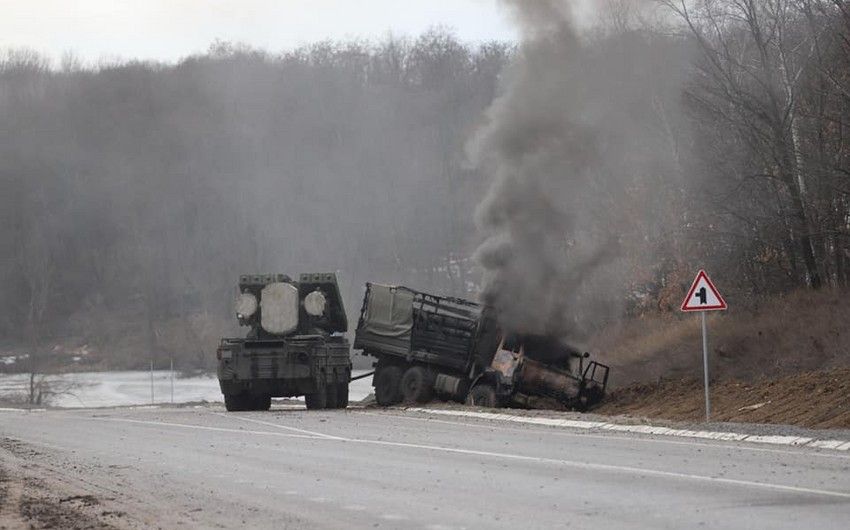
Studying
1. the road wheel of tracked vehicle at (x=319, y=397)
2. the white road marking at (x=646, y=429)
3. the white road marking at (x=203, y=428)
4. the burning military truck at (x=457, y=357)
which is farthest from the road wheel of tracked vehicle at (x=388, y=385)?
the white road marking at (x=203, y=428)

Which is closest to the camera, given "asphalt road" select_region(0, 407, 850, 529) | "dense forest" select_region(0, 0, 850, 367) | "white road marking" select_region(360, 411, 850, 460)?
"asphalt road" select_region(0, 407, 850, 529)

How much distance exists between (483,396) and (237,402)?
6.00 meters

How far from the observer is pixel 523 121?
33688 mm

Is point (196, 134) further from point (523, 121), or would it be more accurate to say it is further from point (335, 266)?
point (523, 121)

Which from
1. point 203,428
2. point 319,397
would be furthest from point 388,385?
point 203,428

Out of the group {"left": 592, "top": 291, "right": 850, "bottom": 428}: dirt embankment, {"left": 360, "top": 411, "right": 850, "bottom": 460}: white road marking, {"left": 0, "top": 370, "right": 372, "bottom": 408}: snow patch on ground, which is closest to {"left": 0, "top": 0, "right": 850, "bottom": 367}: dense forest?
{"left": 0, "top": 370, "right": 372, "bottom": 408}: snow patch on ground

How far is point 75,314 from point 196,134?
635 inches

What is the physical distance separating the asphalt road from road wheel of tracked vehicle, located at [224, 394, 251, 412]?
8.24 meters

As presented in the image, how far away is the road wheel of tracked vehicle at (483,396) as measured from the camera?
2853 cm

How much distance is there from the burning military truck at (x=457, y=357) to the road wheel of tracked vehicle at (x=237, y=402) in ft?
9.46

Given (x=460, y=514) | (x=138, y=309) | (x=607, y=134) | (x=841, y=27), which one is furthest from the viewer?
(x=138, y=309)

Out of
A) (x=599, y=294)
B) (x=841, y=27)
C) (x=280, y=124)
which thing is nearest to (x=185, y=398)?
(x=599, y=294)

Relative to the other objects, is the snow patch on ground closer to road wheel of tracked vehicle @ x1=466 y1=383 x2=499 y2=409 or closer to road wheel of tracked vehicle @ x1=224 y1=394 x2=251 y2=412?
road wheel of tracked vehicle @ x1=224 y1=394 x2=251 y2=412

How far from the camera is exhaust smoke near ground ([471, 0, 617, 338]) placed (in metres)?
32.5
